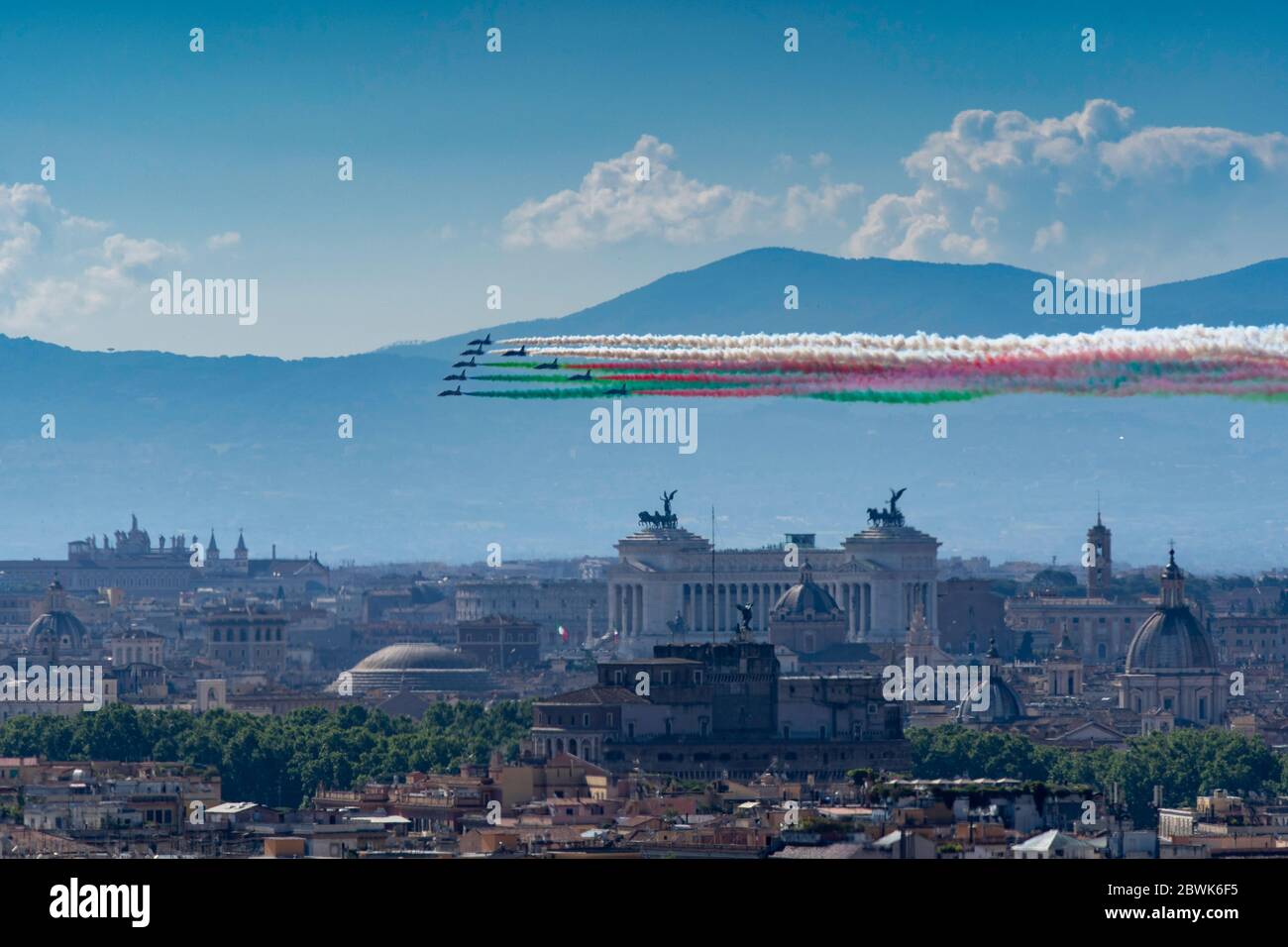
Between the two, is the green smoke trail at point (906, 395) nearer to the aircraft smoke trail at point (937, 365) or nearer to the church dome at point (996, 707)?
the aircraft smoke trail at point (937, 365)

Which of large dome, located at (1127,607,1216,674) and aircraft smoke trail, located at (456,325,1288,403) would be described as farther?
large dome, located at (1127,607,1216,674)

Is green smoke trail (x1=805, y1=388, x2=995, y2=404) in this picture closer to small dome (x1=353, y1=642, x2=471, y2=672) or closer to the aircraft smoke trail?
the aircraft smoke trail

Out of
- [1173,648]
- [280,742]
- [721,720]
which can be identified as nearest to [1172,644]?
[1173,648]

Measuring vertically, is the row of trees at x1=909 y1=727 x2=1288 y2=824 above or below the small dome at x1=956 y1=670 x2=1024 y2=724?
below

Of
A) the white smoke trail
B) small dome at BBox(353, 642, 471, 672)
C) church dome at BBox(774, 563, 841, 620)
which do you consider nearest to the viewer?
the white smoke trail

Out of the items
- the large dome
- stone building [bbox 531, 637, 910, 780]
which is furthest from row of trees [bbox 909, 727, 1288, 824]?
the large dome
